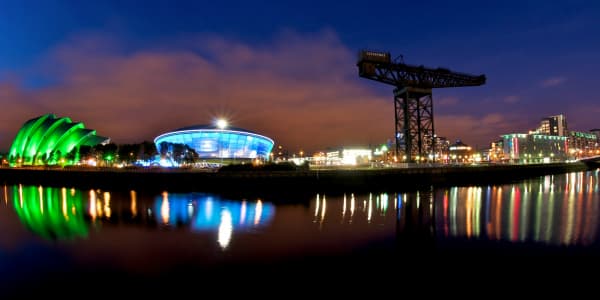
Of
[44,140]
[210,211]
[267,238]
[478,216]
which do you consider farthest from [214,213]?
[44,140]

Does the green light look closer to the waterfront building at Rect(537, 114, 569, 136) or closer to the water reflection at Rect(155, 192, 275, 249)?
the water reflection at Rect(155, 192, 275, 249)

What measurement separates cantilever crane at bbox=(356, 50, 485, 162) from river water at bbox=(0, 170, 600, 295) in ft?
63.2

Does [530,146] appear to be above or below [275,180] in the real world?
above

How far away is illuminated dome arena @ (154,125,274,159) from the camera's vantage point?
66312 millimetres

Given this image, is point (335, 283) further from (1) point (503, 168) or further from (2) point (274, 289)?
(1) point (503, 168)

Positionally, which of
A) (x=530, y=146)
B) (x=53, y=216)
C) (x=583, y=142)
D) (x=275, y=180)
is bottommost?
(x=53, y=216)

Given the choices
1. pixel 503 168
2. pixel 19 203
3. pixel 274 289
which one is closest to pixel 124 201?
pixel 19 203

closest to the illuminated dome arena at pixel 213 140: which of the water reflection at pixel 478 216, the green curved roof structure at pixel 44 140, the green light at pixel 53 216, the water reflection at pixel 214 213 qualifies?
the green curved roof structure at pixel 44 140

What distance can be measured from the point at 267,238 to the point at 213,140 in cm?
5662

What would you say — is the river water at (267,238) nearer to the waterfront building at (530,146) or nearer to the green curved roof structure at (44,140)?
the green curved roof structure at (44,140)

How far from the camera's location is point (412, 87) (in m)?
39.2

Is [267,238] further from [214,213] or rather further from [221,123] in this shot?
[221,123]

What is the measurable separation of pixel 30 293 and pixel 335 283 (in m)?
7.71

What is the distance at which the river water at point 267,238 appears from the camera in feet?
31.3
